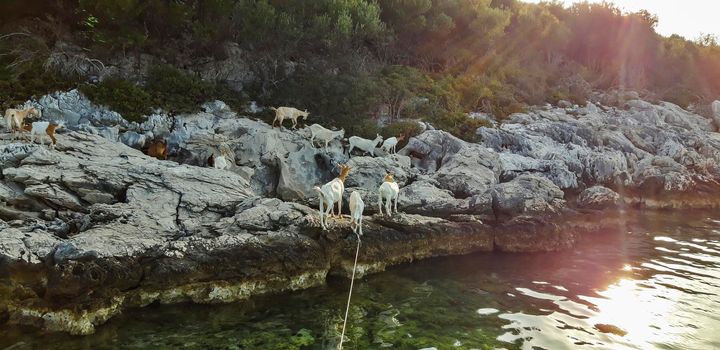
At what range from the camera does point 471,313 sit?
31.3ft

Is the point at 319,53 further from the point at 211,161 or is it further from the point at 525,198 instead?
the point at 525,198

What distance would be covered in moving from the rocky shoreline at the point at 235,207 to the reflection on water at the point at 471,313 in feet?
1.79

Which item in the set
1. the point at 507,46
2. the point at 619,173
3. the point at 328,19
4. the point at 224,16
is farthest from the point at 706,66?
the point at 224,16

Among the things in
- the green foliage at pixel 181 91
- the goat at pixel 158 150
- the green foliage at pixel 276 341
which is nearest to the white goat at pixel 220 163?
the goat at pixel 158 150

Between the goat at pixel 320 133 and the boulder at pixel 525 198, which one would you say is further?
the goat at pixel 320 133

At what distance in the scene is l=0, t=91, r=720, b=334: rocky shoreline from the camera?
8375mm

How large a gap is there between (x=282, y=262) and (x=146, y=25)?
66.3 ft

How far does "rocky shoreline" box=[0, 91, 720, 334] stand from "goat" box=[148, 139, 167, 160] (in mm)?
486

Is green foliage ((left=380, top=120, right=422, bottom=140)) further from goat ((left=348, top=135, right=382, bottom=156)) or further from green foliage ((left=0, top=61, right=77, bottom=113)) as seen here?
green foliage ((left=0, top=61, right=77, bottom=113))

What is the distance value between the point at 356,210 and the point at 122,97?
42.5 feet

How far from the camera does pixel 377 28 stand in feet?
92.9

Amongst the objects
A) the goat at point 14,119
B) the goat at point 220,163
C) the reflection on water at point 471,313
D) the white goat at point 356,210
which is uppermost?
the goat at point 14,119

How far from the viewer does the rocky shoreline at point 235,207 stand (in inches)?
330

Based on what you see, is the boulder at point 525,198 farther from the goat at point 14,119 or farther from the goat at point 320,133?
the goat at point 14,119
